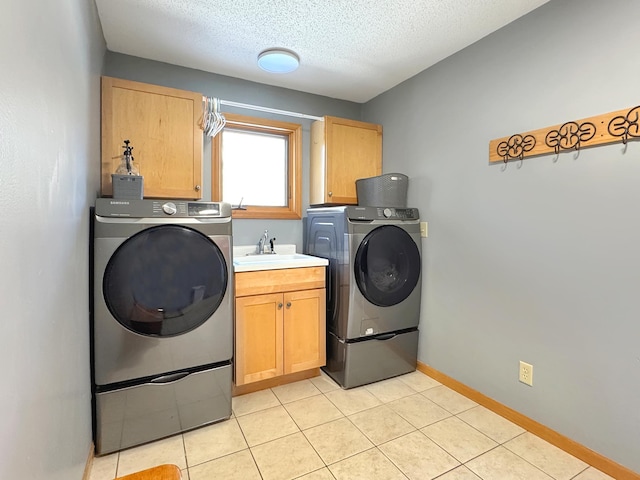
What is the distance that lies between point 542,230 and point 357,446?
1.58 meters

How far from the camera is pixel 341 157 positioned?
2.94 meters

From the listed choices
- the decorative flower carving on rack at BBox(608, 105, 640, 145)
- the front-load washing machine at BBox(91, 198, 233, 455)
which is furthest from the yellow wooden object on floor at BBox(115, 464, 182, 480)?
the decorative flower carving on rack at BBox(608, 105, 640, 145)

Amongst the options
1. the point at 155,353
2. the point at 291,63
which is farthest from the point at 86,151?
the point at 291,63

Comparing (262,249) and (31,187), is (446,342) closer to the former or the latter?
(262,249)

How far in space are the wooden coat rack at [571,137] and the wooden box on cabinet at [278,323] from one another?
1.45 m

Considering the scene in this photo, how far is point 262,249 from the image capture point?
287 cm

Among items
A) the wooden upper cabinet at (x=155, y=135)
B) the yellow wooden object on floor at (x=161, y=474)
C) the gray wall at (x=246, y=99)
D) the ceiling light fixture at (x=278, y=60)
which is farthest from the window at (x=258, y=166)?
the yellow wooden object on floor at (x=161, y=474)

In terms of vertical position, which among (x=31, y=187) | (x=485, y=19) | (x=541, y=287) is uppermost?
(x=485, y=19)

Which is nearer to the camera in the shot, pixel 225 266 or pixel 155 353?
pixel 155 353

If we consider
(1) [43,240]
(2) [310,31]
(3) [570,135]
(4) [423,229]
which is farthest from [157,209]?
(3) [570,135]

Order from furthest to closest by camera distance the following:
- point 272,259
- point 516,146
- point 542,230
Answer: point 272,259
point 516,146
point 542,230

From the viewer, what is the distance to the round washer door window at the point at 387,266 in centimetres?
244

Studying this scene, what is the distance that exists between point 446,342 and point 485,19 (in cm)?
214

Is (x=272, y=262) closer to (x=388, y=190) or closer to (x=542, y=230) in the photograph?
(x=388, y=190)
